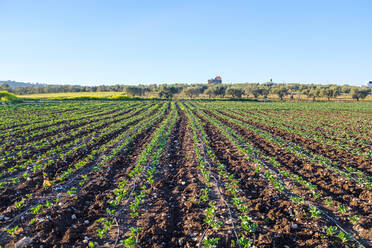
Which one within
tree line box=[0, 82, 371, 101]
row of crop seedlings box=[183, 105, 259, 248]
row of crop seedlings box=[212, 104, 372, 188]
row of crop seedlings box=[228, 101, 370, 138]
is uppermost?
tree line box=[0, 82, 371, 101]

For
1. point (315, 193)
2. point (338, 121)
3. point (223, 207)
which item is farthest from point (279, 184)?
point (338, 121)

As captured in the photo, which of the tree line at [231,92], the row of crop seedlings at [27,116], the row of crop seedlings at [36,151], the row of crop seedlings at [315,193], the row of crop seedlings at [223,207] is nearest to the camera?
the row of crop seedlings at [223,207]

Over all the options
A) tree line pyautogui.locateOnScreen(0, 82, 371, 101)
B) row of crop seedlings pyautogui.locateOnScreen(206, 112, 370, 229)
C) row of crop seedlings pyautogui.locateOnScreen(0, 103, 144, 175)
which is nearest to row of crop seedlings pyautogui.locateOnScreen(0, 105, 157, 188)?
row of crop seedlings pyautogui.locateOnScreen(0, 103, 144, 175)

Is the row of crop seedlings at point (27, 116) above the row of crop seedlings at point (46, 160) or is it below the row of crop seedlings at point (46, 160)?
above

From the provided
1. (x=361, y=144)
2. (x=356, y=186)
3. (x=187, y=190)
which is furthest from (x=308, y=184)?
(x=361, y=144)

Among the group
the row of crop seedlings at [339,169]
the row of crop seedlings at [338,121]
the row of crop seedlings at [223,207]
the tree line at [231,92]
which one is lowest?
the row of crop seedlings at [223,207]

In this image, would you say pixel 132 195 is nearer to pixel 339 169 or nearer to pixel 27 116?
pixel 339 169

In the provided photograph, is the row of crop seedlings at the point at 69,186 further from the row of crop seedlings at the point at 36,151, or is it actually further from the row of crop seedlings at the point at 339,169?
the row of crop seedlings at the point at 339,169

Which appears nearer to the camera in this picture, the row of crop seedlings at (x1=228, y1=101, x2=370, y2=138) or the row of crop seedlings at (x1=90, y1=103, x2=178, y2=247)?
the row of crop seedlings at (x1=90, y1=103, x2=178, y2=247)

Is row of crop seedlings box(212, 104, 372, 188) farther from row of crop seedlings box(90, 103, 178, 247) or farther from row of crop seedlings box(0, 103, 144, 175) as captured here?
row of crop seedlings box(0, 103, 144, 175)

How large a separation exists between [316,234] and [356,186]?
4.49 meters

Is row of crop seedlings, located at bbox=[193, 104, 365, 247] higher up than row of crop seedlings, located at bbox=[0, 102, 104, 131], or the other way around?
row of crop seedlings, located at bbox=[0, 102, 104, 131]

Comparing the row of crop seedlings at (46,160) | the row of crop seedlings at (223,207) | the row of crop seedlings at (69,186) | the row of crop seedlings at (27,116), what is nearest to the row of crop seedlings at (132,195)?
the row of crop seedlings at (69,186)

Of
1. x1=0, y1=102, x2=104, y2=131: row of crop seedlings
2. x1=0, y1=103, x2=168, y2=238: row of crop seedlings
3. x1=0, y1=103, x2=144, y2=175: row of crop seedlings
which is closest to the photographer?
x1=0, y1=103, x2=168, y2=238: row of crop seedlings
